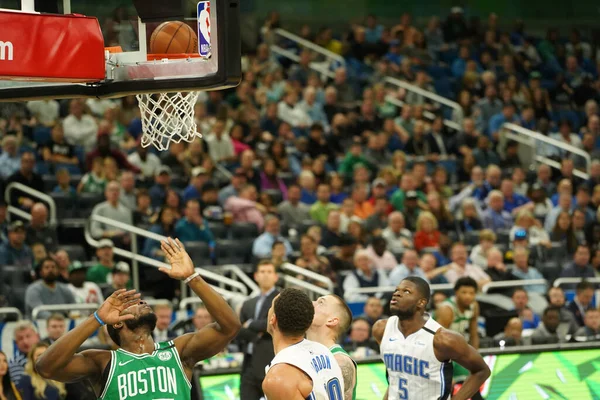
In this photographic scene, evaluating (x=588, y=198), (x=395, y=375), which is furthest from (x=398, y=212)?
(x=395, y=375)

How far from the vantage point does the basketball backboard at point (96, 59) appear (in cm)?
594

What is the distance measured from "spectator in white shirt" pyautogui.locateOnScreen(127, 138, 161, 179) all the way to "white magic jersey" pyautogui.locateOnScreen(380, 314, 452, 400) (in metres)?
8.18

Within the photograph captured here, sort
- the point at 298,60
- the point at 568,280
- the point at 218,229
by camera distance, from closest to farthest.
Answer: the point at 568,280
the point at 218,229
the point at 298,60

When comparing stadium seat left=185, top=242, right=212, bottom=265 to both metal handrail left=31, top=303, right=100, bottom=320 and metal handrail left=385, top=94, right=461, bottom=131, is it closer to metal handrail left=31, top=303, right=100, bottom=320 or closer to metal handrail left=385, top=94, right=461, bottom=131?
metal handrail left=31, top=303, right=100, bottom=320

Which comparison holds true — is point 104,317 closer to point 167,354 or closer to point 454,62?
point 167,354

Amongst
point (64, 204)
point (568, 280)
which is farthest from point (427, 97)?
point (64, 204)

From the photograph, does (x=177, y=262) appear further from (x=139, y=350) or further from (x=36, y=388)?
(x=36, y=388)

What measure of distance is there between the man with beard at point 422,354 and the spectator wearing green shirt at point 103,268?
579 centimetres

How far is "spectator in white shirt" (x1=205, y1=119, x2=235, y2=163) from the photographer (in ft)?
53.5

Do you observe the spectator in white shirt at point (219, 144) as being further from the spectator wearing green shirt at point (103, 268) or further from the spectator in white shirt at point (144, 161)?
the spectator wearing green shirt at point (103, 268)

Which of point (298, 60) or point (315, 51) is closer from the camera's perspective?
point (298, 60)

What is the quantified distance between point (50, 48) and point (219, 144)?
10.4m

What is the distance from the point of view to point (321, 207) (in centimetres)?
1542

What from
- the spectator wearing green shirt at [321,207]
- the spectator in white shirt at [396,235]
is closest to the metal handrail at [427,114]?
the spectator wearing green shirt at [321,207]
